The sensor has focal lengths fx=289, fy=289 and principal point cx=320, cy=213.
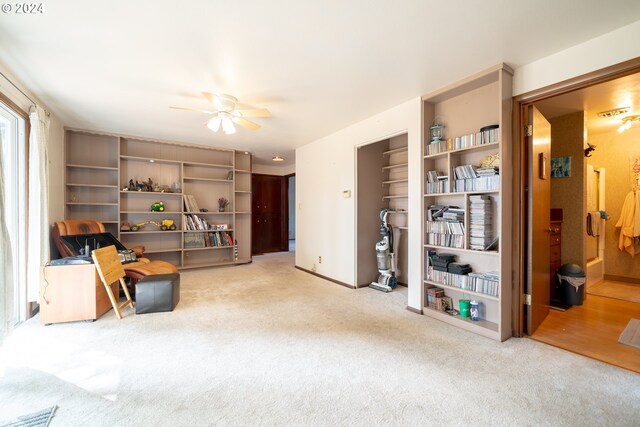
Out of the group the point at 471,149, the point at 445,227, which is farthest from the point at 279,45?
Result: the point at 445,227

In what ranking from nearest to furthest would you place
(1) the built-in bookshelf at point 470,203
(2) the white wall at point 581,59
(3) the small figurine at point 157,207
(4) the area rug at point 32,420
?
(4) the area rug at point 32,420
(2) the white wall at point 581,59
(1) the built-in bookshelf at point 470,203
(3) the small figurine at point 157,207

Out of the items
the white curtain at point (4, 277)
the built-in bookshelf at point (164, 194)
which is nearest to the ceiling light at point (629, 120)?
the built-in bookshelf at point (164, 194)

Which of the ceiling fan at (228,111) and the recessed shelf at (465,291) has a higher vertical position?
the ceiling fan at (228,111)

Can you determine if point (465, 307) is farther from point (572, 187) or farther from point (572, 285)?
point (572, 187)

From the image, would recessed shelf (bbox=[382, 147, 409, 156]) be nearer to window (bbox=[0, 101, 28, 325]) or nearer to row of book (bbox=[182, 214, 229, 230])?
row of book (bbox=[182, 214, 229, 230])

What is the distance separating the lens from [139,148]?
5.34 m

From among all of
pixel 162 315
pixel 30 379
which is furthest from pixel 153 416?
pixel 162 315

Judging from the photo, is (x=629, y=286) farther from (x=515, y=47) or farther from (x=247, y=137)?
(x=247, y=137)

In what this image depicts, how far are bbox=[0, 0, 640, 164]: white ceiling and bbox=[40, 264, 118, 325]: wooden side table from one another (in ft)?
6.35

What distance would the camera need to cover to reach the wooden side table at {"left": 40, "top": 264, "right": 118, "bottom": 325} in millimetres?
2908

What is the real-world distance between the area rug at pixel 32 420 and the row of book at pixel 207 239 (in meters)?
4.12

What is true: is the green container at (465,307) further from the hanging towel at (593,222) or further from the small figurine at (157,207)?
the small figurine at (157,207)

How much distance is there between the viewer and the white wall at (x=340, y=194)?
10.9 feet
